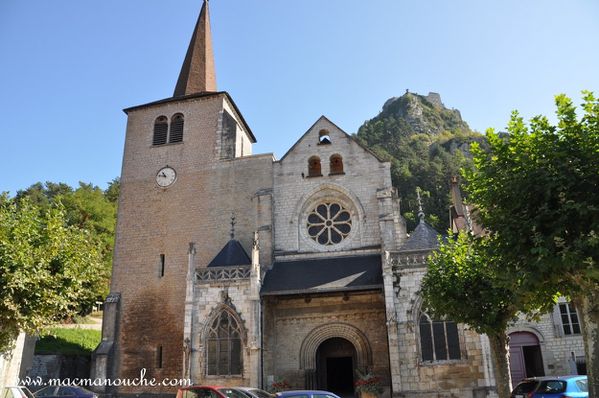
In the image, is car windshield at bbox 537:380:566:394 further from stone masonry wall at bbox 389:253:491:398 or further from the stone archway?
the stone archway

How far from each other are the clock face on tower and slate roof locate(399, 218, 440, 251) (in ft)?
35.9

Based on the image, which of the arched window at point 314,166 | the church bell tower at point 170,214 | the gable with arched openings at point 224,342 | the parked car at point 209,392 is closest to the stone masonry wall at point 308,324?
the gable with arched openings at point 224,342

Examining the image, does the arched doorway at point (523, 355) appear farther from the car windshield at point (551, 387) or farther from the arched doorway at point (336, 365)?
the car windshield at point (551, 387)

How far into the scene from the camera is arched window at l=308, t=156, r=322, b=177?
20406 millimetres

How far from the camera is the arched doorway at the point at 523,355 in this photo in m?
18.9

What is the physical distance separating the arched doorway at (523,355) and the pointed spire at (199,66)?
1863 cm

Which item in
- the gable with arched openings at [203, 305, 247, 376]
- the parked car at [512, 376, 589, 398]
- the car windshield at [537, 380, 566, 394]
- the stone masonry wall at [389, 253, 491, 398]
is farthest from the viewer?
the gable with arched openings at [203, 305, 247, 376]

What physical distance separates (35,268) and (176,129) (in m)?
13.7

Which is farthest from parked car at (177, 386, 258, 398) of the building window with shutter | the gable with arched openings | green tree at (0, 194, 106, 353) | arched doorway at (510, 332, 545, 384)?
the building window with shutter

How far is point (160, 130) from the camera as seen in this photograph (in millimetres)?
23312

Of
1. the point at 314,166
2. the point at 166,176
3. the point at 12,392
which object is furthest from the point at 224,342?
the point at 166,176

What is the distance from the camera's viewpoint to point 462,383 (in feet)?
47.0

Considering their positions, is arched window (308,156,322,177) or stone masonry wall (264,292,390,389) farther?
arched window (308,156,322,177)

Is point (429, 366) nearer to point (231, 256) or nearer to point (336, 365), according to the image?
point (336, 365)
